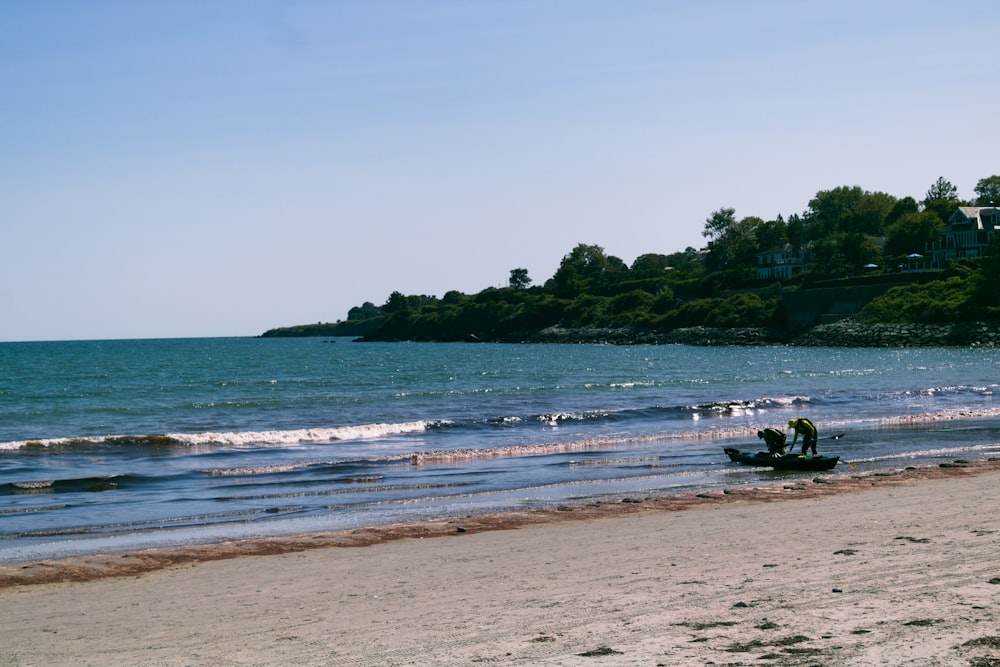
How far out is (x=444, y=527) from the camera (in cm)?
1587

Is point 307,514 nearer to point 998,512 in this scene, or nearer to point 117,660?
point 117,660

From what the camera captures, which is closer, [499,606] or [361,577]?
[499,606]

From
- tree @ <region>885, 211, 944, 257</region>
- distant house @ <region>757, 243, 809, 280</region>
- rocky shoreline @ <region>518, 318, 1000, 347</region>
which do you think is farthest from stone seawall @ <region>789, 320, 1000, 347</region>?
distant house @ <region>757, 243, 809, 280</region>

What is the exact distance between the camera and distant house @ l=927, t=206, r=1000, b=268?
123000 millimetres

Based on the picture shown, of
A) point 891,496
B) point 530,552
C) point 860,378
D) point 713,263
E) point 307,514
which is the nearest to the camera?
point 530,552

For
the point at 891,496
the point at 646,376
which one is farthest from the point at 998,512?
the point at 646,376

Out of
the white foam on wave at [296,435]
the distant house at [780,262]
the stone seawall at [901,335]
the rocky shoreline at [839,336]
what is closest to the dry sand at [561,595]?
the white foam on wave at [296,435]

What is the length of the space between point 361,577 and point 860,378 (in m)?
49.8

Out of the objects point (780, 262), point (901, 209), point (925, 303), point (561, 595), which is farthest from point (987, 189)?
point (561, 595)

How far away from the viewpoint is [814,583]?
964 cm

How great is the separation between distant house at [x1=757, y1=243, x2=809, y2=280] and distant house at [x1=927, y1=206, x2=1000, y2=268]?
27649 millimetres

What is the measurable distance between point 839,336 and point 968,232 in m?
34.0

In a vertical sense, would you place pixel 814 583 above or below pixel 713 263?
below

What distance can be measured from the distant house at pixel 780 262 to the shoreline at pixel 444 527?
136 meters
